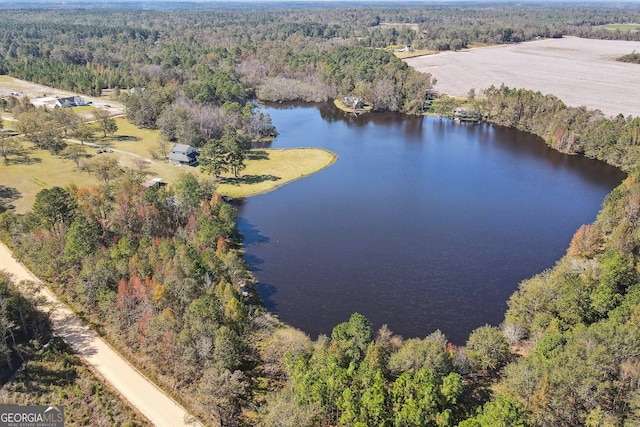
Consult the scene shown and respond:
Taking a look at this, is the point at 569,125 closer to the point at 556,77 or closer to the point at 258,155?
the point at 258,155

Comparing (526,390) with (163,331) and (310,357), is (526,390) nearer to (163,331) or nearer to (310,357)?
(310,357)

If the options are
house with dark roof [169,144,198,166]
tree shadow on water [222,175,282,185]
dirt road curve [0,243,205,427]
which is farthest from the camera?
house with dark roof [169,144,198,166]

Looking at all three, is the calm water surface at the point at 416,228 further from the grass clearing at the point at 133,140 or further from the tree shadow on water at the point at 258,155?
the grass clearing at the point at 133,140

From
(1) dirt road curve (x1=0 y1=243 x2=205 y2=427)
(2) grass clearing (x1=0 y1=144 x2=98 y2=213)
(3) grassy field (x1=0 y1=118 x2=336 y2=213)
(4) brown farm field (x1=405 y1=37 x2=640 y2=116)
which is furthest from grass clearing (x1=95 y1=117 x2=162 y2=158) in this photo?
(4) brown farm field (x1=405 y1=37 x2=640 y2=116)

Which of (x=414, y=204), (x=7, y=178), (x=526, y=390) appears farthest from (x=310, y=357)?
(x=7, y=178)

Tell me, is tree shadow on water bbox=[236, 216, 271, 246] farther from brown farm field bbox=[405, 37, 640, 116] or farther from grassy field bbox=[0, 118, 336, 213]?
brown farm field bbox=[405, 37, 640, 116]

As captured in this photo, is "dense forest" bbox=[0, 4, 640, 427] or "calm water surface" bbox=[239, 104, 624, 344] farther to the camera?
"calm water surface" bbox=[239, 104, 624, 344]

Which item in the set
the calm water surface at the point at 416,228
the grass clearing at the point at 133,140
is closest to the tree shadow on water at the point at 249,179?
the calm water surface at the point at 416,228
